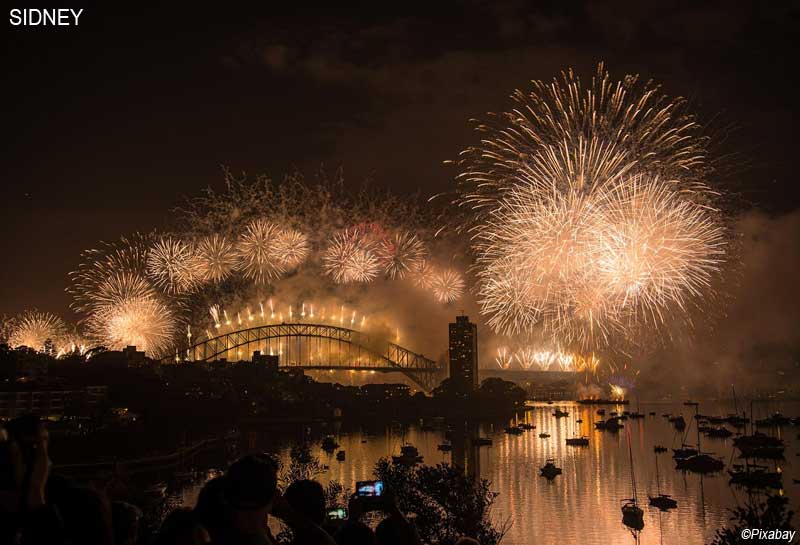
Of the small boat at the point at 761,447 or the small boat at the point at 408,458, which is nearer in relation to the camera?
the small boat at the point at 408,458

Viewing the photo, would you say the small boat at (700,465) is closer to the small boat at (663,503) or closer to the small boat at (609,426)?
the small boat at (663,503)

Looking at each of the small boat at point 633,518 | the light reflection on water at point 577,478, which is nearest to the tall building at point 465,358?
the light reflection on water at point 577,478


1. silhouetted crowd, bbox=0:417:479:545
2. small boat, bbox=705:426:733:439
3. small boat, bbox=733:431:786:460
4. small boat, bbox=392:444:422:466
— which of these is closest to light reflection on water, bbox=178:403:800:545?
small boat, bbox=733:431:786:460

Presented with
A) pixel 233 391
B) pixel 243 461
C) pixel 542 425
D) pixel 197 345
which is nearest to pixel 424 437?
pixel 542 425

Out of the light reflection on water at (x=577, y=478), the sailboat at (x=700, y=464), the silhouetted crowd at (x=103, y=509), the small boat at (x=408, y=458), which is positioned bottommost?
the light reflection on water at (x=577, y=478)

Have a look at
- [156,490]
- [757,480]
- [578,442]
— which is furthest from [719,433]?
[156,490]

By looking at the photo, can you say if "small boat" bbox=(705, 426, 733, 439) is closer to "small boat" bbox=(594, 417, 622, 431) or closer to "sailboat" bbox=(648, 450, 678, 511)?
"small boat" bbox=(594, 417, 622, 431)
